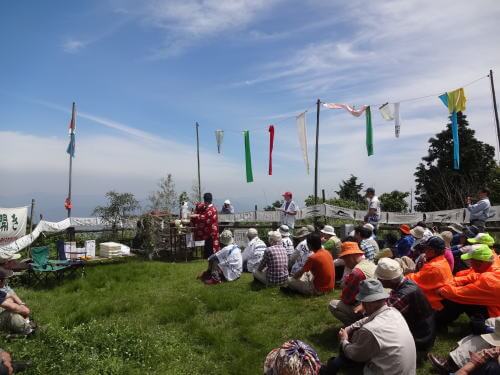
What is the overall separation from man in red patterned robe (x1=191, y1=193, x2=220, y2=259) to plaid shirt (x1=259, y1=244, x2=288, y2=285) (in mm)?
4027

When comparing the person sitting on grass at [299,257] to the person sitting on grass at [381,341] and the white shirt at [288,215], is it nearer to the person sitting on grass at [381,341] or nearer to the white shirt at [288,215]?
the white shirt at [288,215]

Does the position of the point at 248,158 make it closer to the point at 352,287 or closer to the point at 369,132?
the point at 369,132

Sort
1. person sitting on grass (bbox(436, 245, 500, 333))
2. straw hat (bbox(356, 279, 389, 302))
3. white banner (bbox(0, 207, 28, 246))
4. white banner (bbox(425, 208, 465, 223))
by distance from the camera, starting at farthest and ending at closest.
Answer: white banner (bbox(425, 208, 465, 223)) < white banner (bbox(0, 207, 28, 246)) < person sitting on grass (bbox(436, 245, 500, 333)) < straw hat (bbox(356, 279, 389, 302))

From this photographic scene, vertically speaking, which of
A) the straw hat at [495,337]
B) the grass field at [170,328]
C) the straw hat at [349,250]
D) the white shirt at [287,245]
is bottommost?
the grass field at [170,328]

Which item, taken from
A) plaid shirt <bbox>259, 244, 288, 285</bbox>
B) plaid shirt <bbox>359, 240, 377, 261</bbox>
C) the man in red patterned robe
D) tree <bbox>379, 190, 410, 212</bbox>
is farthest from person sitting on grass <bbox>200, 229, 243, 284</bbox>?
tree <bbox>379, 190, 410, 212</bbox>

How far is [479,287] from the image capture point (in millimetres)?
4488

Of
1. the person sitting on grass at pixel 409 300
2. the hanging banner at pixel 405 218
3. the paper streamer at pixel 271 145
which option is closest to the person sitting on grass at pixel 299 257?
the person sitting on grass at pixel 409 300

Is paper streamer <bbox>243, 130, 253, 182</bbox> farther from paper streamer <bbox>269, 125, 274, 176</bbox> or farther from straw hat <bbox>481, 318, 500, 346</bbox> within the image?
straw hat <bbox>481, 318, 500, 346</bbox>

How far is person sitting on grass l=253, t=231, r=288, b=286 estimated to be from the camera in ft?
26.1

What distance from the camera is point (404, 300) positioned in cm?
437

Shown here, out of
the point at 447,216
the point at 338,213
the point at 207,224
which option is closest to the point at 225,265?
the point at 207,224

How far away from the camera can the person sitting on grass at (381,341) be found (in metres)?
3.44

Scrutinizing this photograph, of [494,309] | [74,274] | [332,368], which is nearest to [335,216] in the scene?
[74,274]

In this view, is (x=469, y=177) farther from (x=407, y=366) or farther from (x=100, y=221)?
(x=407, y=366)
